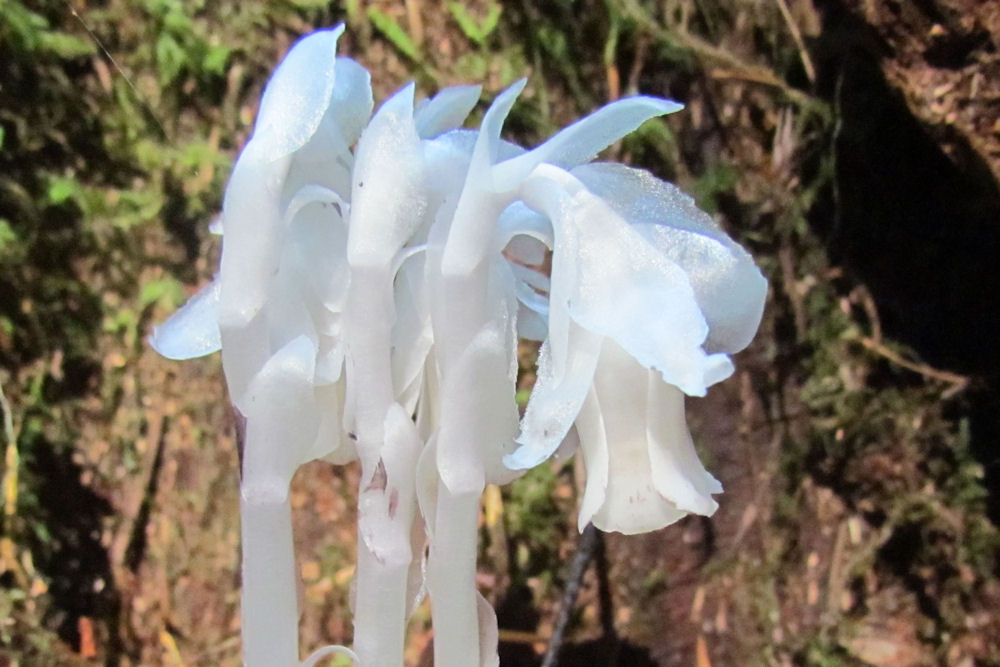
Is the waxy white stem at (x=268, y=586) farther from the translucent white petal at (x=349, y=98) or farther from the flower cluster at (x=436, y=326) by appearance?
the translucent white petal at (x=349, y=98)

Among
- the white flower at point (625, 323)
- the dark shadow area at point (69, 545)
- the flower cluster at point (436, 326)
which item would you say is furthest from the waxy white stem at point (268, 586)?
the dark shadow area at point (69, 545)

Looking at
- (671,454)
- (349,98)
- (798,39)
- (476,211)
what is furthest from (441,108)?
(798,39)

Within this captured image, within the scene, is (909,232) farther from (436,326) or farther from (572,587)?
(436,326)

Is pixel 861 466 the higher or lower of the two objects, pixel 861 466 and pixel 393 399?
the lower

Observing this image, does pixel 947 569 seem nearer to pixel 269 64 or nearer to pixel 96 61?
pixel 269 64

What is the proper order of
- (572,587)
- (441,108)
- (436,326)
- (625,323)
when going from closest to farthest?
1. (625,323)
2. (436,326)
3. (441,108)
4. (572,587)

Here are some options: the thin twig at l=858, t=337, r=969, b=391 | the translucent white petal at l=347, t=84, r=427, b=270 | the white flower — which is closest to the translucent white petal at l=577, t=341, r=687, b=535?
the white flower

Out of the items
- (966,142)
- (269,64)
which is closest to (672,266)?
(966,142)
